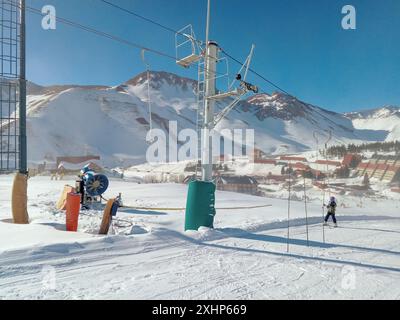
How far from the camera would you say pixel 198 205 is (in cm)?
900

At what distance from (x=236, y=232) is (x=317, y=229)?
3.58 meters

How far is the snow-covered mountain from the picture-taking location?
3740 inches

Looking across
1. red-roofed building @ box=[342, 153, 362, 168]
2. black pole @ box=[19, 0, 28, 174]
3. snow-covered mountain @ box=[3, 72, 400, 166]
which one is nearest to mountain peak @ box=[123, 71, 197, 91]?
snow-covered mountain @ box=[3, 72, 400, 166]

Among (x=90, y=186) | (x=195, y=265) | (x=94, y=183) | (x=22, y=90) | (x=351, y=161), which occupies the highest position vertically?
(x=22, y=90)

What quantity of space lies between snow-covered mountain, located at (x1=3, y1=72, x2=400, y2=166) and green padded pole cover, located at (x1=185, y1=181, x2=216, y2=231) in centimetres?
7633

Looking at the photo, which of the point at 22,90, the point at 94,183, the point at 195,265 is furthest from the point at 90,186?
the point at 195,265

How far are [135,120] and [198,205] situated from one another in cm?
11535

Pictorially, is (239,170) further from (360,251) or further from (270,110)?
(270,110)

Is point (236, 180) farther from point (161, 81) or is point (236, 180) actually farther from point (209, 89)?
point (161, 81)

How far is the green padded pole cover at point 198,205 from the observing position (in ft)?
29.4

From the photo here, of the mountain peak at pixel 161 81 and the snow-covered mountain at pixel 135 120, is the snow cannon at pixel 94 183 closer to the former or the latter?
the snow-covered mountain at pixel 135 120

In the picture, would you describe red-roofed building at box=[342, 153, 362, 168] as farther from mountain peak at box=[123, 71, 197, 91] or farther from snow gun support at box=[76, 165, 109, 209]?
mountain peak at box=[123, 71, 197, 91]

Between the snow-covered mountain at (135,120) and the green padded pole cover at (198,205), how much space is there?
76.3 m
